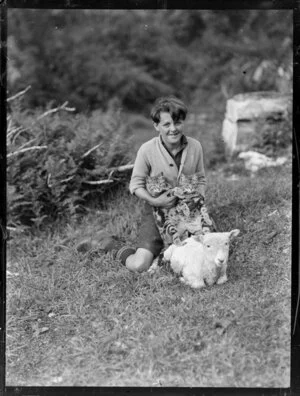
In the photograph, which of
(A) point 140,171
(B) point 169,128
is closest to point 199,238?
(A) point 140,171

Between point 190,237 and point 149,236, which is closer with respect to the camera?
point 190,237

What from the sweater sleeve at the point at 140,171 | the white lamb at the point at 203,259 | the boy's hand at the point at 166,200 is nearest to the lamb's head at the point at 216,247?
the white lamb at the point at 203,259

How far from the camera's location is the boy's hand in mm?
3971

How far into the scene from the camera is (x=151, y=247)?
4047mm

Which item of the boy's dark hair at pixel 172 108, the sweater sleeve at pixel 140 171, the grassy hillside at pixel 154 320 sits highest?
the boy's dark hair at pixel 172 108

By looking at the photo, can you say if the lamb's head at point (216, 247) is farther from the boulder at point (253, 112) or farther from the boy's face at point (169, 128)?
the boulder at point (253, 112)

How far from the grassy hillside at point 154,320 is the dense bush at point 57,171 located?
620 mm

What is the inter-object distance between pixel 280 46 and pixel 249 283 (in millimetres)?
4732

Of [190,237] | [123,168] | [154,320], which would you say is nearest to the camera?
[154,320]

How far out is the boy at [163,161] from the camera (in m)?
3.94

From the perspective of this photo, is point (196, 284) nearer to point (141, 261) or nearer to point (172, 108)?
point (141, 261)

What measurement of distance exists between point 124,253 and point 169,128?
892 millimetres

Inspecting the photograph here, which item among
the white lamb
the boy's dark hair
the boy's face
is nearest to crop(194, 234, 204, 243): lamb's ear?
the white lamb

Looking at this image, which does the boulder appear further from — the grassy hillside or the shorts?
the shorts
